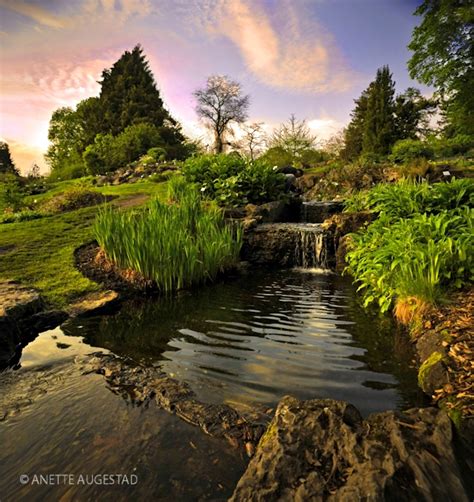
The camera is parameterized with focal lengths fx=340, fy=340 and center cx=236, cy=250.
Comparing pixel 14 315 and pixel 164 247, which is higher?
pixel 164 247

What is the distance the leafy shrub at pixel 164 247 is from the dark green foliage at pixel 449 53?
70.9 feet

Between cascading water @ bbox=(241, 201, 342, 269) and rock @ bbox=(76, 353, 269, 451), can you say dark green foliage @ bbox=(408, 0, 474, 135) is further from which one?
rock @ bbox=(76, 353, 269, 451)

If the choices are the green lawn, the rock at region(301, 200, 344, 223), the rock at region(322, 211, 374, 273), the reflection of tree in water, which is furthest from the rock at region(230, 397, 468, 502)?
the rock at region(301, 200, 344, 223)

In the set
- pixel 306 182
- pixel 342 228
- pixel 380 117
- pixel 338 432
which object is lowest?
pixel 338 432

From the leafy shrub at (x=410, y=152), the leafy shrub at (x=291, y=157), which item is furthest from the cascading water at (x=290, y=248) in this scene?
the leafy shrub at (x=291, y=157)

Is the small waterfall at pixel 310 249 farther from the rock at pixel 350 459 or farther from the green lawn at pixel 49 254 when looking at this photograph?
the rock at pixel 350 459

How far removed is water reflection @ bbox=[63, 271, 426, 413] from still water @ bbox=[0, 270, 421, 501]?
1 centimetres

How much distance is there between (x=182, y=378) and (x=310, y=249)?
6206mm

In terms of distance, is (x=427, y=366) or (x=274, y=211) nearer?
(x=427, y=366)

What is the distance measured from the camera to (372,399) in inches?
104

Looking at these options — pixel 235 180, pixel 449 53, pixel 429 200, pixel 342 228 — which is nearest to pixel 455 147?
pixel 449 53

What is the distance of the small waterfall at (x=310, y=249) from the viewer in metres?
8.52

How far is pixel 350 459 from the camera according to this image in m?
1.61

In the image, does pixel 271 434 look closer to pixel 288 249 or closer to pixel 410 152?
pixel 288 249
